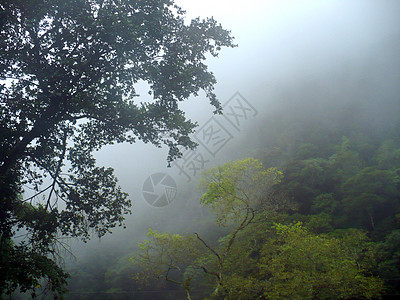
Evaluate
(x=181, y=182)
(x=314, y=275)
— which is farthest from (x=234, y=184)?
(x=181, y=182)

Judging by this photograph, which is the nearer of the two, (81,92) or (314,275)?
(81,92)

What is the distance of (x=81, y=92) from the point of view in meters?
4.55

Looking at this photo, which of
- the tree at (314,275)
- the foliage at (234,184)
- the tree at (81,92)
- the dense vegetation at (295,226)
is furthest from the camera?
the foliage at (234,184)

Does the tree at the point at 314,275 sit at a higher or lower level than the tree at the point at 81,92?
lower

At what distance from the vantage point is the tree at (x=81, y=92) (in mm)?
4293

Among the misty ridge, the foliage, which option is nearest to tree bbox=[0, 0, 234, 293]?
the misty ridge

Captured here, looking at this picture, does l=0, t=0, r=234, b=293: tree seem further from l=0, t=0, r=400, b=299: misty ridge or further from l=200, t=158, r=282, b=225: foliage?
l=200, t=158, r=282, b=225: foliage

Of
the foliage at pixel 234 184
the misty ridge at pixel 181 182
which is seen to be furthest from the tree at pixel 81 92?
the foliage at pixel 234 184

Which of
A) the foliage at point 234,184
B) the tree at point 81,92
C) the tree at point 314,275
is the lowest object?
the tree at point 314,275

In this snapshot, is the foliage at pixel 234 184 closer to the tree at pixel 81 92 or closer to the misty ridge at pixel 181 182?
the misty ridge at pixel 181 182

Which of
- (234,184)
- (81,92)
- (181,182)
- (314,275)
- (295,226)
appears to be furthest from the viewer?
(181,182)

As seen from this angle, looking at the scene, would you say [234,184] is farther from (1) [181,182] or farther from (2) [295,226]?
(1) [181,182]

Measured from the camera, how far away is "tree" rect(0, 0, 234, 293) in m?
4.29

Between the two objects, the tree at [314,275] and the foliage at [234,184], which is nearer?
the tree at [314,275]
